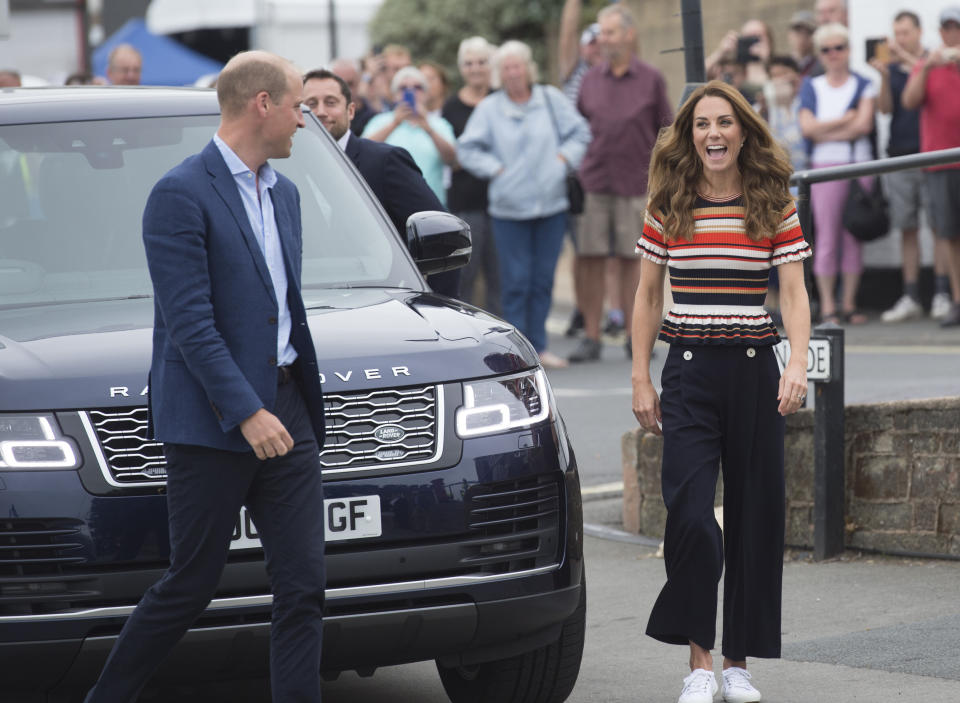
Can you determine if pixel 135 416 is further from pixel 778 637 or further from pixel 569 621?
pixel 778 637

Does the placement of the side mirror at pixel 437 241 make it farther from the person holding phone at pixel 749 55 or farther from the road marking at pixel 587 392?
the person holding phone at pixel 749 55

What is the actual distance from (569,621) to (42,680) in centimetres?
148

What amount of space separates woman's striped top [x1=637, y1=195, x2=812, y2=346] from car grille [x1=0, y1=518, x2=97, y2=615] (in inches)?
73.0

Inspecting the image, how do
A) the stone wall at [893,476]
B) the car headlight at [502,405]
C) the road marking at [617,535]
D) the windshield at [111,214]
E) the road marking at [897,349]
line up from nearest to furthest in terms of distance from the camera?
1. the car headlight at [502,405]
2. the windshield at [111,214]
3. the stone wall at [893,476]
4. the road marking at [617,535]
5. the road marking at [897,349]

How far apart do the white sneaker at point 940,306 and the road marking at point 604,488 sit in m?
1.84

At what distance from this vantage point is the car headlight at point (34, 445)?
172 inches

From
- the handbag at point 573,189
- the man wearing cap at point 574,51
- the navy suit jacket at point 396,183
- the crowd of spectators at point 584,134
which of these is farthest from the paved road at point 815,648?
the man wearing cap at point 574,51

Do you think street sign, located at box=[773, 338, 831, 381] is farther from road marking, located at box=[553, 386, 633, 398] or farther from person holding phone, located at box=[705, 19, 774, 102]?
person holding phone, located at box=[705, 19, 774, 102]

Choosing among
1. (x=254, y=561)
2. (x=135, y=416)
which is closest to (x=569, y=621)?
(x=254, y=561)

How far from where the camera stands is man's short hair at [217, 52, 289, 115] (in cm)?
419

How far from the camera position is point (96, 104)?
591 cm

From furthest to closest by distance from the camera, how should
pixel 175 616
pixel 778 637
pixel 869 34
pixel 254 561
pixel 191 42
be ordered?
1. pixel 191 42
2. pixel 869 34
3. pixel 778 637
4. pixel 254 561
5. pixel 175 616

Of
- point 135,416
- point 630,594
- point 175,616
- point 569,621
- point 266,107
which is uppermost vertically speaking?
point 266,107

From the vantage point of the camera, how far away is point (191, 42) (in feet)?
134
